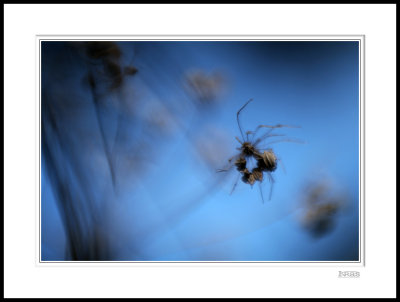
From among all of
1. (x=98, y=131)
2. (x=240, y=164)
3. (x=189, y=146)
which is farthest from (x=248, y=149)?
(x=98, y=131)

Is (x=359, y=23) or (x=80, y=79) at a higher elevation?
(x=359, y=23)

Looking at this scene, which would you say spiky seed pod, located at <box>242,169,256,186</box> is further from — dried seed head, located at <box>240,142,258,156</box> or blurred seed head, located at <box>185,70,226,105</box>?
blurred seed head, located at <box>185,70,226,105</box>

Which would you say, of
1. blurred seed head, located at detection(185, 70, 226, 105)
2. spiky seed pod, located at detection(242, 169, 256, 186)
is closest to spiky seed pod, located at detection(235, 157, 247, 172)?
spiky seed pod, located at detection(242, 169, 256, 186)

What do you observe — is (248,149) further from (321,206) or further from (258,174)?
(321,206)

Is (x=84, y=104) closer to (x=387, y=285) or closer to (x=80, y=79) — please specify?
(x=80, y=79)

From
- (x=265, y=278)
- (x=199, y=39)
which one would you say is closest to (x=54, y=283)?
(x=265, y=278)

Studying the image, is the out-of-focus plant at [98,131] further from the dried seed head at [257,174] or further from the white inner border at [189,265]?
the dried seed head at [257,174]

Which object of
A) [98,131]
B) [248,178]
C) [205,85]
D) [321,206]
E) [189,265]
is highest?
[205,85]
